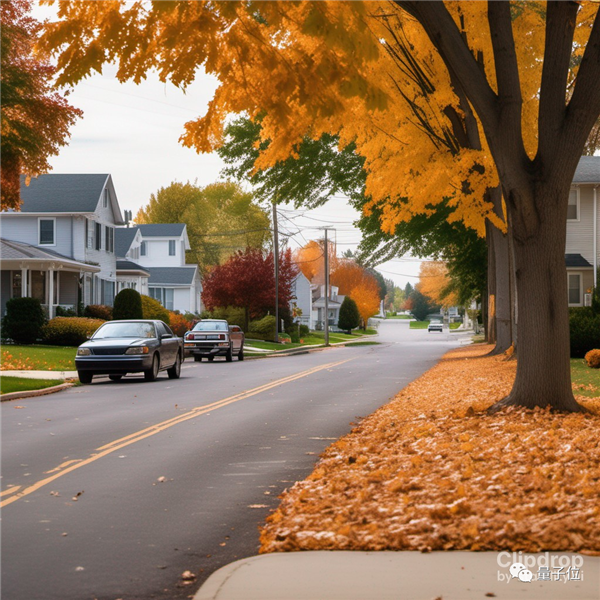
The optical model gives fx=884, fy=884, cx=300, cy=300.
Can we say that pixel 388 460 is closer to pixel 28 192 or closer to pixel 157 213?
pixel 28 192

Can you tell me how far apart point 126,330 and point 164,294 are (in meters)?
49.3

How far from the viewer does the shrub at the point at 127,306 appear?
142ft

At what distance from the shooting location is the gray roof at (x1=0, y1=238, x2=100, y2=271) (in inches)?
1635

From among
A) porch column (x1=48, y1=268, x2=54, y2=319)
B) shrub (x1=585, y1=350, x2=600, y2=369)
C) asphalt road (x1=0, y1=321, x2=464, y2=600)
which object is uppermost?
porch column (x1=48, y1=268, x2=54, y2=319)

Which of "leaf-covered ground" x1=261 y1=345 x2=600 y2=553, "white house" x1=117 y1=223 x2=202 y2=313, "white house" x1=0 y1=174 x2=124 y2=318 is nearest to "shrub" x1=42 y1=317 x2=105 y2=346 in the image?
"white house" x1=0 y1=174 x2=124 y2=318

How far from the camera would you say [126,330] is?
2459 cm

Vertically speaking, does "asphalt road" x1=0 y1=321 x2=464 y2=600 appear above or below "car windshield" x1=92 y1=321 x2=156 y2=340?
below

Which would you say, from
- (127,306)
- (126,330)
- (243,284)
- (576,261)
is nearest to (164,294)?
(243,284)

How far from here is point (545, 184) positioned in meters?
12.2

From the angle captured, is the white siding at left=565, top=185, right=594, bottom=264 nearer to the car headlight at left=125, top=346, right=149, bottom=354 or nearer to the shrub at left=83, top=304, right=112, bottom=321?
the shrub at left=83, top=304, right=112, bottom=321

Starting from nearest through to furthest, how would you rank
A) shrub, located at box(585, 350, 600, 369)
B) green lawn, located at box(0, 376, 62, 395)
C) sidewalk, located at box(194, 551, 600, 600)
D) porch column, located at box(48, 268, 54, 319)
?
sidewalk, located at box(194, 551, 600, 600)
green lawn, located at box(0, 376, 62, 395)
shrub, located at box(585, 350, 600, 369)
porch column, located at box(48, 268, 54, 319)

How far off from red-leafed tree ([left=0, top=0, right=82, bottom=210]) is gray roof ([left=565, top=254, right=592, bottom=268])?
23098 millimetres

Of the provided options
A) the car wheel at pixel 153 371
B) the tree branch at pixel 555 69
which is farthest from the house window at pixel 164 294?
the tree branch at pixel 555 69

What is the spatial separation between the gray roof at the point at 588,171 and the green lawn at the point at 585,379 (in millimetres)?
15803
